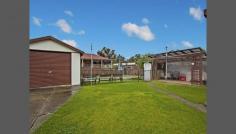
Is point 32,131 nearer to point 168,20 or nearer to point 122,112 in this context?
point 122,112

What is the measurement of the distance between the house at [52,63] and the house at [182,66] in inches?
389

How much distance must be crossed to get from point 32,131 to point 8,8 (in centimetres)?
330

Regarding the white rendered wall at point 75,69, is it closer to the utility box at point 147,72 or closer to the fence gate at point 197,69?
the utility box at point 147,72

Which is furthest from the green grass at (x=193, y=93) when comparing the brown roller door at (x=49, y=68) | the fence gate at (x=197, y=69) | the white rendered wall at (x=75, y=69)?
the brown roller door at (x=49, y=68)

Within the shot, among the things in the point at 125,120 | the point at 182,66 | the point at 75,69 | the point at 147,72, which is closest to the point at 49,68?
the point at 75,69

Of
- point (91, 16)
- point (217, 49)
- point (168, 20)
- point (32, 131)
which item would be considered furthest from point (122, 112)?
point (168, 20)

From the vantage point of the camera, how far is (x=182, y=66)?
22062 millimetres

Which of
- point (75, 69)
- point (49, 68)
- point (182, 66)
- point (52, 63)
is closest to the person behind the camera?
point (49, 68)

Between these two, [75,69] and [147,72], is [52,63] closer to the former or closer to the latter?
[75,69]

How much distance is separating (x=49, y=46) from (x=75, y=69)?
2.67 metres

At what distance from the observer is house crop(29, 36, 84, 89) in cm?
1355

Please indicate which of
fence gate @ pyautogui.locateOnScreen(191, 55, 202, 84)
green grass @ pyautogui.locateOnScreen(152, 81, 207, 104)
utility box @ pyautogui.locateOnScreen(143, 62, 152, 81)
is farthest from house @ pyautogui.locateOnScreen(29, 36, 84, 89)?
fence gate @ pyautogui.locateOnScreen(191, 55, 202, 84)

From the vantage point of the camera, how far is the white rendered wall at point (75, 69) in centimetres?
1552

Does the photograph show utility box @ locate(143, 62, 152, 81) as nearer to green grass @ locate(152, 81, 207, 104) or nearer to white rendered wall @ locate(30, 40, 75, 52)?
green grass @ locate(152, 81, 207, 104)
